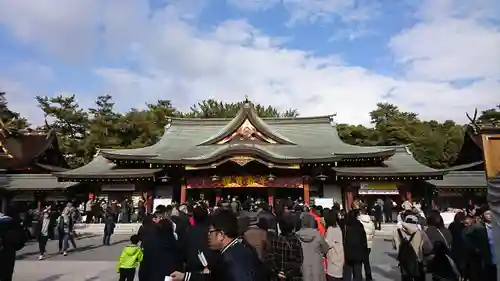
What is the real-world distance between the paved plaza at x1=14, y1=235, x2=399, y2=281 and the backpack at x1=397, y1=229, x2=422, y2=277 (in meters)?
2.54

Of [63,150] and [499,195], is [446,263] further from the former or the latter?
[63,150]

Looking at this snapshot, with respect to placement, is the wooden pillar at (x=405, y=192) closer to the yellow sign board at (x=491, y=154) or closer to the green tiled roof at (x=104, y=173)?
the green tiled roof at (x=104, y=173)

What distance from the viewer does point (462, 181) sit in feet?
78.9

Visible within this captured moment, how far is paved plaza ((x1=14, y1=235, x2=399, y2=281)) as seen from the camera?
8.79m

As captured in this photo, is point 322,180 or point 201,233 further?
point 322,180

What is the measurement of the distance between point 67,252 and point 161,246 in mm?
10048

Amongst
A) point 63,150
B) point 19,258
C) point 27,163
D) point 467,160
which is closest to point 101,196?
point 27,163

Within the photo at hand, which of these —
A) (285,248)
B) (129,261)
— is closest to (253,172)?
(129,261)

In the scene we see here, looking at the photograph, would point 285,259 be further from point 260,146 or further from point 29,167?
point 29,167

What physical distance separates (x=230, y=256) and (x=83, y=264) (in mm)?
9007

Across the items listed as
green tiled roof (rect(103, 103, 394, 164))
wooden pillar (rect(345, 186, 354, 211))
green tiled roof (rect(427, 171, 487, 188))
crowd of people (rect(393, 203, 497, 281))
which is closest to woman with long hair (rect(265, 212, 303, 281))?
crowd of people (rect(393, 203, 497, 281))

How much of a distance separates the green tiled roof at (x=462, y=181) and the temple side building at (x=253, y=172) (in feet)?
4.22

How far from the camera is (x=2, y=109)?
1710 inches

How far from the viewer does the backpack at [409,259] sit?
5754mm
